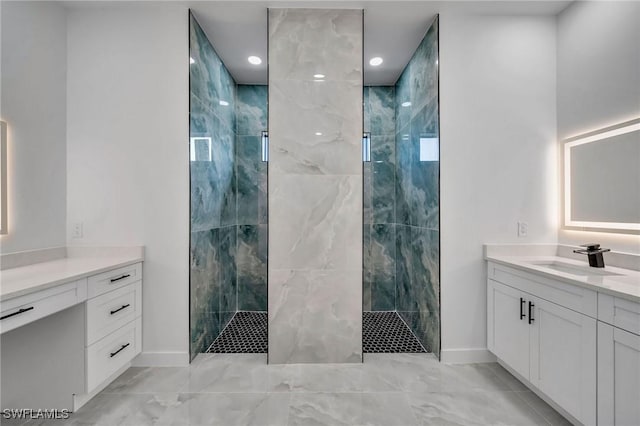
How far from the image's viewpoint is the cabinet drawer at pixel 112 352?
1.87m

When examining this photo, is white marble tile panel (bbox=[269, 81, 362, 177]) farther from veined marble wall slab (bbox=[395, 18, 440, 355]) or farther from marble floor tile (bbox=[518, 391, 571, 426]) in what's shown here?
marble floor tile (bbox=[518, 391, 571, 426])

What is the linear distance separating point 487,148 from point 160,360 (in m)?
3.16

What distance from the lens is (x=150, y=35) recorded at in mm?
2463

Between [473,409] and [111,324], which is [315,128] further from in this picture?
[473,409]

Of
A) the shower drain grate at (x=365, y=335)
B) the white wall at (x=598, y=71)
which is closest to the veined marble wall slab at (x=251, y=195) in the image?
the shower drain grate at (x=365, y=335)

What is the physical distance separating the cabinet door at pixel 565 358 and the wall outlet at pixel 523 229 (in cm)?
73

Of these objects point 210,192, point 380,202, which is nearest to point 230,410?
point 210,192

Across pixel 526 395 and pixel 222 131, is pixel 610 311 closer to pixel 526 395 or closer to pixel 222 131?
pixel 526 395

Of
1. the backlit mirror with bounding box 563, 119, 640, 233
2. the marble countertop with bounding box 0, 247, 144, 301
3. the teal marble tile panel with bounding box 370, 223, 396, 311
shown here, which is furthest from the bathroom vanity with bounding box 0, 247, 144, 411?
the backlit mirror with bounding box 563, 119, 640, 233

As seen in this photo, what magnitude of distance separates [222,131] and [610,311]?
3.26 meters

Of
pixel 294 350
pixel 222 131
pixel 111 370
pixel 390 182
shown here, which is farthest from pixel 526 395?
pixel 222 131

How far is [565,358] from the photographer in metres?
1.70

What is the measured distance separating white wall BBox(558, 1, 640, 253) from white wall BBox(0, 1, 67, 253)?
399cm

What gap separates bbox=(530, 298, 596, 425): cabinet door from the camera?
154 cm
